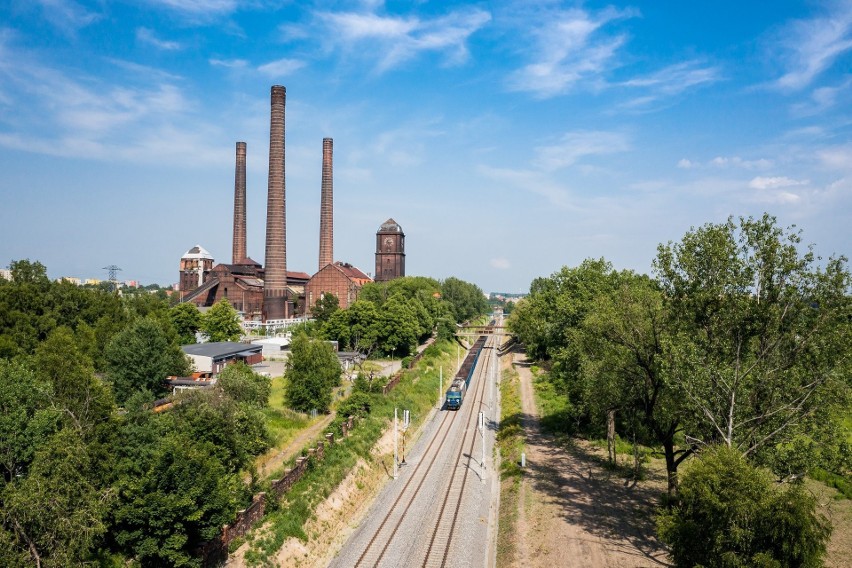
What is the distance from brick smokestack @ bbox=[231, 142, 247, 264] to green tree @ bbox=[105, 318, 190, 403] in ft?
200

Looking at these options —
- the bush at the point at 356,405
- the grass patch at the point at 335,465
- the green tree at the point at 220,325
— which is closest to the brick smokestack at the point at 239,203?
the green tree at the point at 220,325

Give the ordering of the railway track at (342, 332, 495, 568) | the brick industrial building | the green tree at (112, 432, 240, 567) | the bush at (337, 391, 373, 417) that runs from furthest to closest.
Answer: the brick industrial building → the bush at (337, 391, 373, 417) → the railway track at (342, 332, 495, 568) → the green tree at (112, 432, 240, 567)

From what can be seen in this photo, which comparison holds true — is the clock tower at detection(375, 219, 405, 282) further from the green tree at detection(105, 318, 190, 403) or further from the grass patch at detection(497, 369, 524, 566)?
the green tree at detection(105, 318, 190, 403)

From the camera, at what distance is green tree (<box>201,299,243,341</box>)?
6931 centimetres

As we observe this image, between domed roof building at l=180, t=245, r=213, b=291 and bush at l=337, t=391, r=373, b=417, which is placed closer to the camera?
bush at l=337, t=391, r=373, b=417

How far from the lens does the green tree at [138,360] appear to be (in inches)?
1583

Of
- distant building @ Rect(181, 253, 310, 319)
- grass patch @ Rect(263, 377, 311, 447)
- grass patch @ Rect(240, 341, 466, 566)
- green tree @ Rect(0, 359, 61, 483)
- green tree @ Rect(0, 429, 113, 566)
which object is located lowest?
grass patch @ Rect(240, 341, 466, 566)

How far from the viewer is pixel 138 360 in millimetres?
41156

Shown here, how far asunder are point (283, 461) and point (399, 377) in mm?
25383

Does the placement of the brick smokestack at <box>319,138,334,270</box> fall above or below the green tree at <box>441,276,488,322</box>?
above

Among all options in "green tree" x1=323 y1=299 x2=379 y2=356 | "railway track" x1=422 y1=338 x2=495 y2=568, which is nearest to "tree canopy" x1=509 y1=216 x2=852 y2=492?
"railway track" x1=422 y1=338 x2=495 y2=568

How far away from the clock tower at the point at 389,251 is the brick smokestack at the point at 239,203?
101 feet

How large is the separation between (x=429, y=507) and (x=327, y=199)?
78259 millimetres

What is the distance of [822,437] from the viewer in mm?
19359
